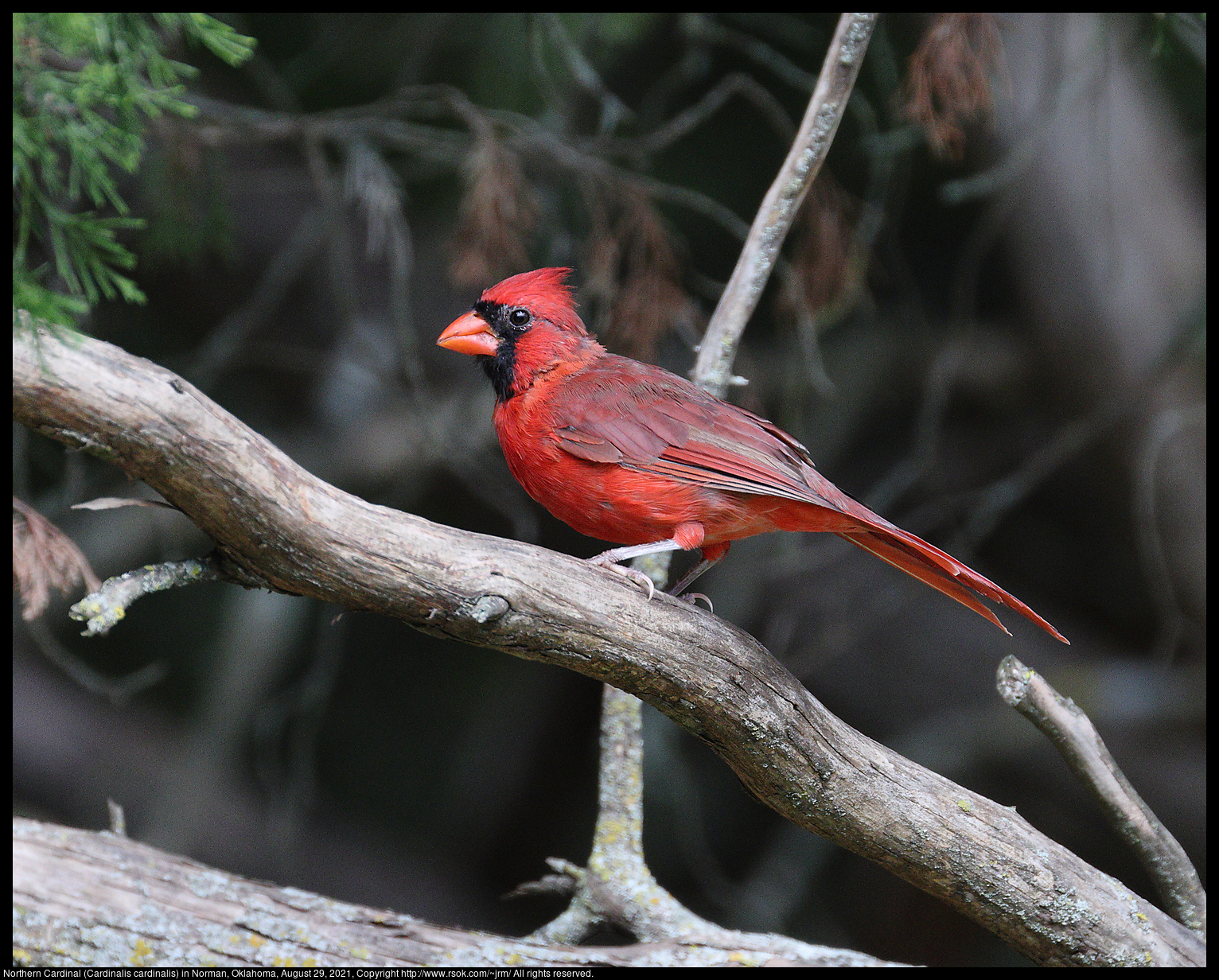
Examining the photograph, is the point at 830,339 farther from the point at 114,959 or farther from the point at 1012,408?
the point at 114,959

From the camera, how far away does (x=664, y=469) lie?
8.66 ft

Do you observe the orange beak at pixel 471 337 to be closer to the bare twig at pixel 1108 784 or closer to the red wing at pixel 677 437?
the red wing at pixel 677 437

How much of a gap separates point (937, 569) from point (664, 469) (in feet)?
2.40

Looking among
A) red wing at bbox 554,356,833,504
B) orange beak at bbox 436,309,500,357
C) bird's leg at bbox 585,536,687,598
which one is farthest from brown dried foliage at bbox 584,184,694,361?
bird's leg at bbox 585,536,687,598

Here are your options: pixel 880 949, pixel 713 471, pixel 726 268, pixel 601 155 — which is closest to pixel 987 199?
pixel 726 268

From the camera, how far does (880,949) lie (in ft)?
17.9

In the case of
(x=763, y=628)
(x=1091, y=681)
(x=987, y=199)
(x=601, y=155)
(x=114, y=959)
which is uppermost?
(x=987, y=199)

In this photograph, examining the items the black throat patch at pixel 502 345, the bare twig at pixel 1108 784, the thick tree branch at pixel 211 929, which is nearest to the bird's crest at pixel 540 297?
the black throat patch at pixel 502 345

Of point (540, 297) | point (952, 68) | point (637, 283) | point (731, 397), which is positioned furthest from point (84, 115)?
point (731, 397)

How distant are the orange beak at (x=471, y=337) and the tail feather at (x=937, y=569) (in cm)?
110

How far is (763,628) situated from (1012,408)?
5.84ft

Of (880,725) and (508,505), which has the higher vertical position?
(508,505)

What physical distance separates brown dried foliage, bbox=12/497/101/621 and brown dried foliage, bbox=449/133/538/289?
1.60 meters

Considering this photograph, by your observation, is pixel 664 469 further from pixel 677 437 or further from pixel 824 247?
pixel 824 247
